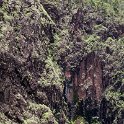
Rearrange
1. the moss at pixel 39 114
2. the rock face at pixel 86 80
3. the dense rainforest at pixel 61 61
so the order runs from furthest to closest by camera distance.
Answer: the rock face at pixel 86 80, the dense rainforest at pixel 61 61, the moss at pixel 39 114

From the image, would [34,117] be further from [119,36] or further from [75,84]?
[119,36]

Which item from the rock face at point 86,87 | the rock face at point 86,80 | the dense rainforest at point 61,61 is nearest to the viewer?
the dense rainforest at point 61,61

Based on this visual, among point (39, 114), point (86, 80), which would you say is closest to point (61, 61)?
point (86, 80)

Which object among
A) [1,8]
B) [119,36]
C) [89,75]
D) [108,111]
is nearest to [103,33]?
[119,36]

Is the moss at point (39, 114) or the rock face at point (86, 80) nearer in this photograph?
the moss at point (39, 114)

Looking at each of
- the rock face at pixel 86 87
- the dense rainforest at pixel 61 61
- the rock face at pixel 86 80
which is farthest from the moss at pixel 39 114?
the rock face at pixel 86 80

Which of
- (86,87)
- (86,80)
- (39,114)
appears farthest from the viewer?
(86,80)

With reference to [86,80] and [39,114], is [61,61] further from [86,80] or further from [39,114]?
[39,114]

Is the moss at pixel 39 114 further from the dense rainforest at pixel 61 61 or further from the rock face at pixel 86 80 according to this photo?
the rock face at pixel 86 80
